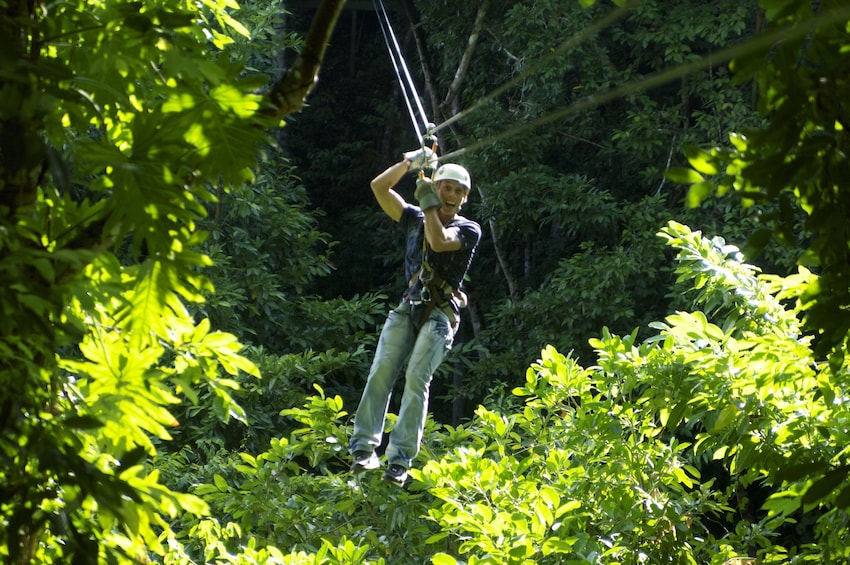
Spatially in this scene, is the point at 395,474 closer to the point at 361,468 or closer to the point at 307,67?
the point at 361,468

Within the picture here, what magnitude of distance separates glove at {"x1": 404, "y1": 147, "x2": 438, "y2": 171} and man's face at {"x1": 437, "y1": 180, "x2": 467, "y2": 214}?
6.5 inches

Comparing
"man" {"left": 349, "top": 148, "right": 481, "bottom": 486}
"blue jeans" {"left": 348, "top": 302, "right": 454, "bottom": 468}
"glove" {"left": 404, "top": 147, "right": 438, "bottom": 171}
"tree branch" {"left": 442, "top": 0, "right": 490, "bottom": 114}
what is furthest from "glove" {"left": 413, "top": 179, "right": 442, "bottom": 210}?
"tree branch" {"left": 442, "top": 0, "right": 490, "bottom": 114}

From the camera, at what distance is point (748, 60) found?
1592 millimetres

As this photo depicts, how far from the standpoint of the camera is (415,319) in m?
4.56

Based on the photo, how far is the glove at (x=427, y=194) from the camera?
4164 mm

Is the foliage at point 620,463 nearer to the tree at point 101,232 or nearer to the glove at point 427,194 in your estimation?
the glove at point 427,194

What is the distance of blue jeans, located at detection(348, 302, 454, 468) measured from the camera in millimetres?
4512

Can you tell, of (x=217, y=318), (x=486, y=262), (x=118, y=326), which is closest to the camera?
(x=118, y=326)

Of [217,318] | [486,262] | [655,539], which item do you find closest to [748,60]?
[655,539]

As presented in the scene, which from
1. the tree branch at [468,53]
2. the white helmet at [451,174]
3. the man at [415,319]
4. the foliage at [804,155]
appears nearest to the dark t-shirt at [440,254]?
the man at [415,319]

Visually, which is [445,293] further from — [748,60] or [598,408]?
[748,60]

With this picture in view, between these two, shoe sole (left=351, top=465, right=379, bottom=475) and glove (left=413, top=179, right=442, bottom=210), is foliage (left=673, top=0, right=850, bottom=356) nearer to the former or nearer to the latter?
glove (left=413, top=179, right=442, bottom=210)

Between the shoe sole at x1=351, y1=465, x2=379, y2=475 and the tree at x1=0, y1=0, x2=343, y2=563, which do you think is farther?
the shoe sole at x1=351, y1=465, x2=379, y2=475

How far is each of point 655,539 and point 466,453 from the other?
2.36 ft
